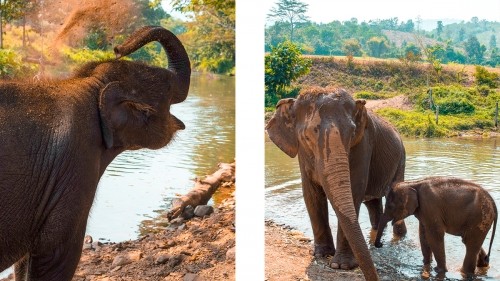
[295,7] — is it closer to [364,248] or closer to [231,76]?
[231,76]

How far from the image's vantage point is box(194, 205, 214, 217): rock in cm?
331

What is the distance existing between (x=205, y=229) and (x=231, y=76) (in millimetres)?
646

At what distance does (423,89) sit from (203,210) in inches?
40.3

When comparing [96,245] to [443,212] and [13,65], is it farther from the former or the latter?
[443,212]

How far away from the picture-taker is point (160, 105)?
2738 millimetres

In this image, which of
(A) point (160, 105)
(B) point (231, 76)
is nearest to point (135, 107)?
(A) point (160, 105)

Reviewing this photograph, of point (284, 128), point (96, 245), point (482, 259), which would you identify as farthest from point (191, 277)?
point (482, 259)

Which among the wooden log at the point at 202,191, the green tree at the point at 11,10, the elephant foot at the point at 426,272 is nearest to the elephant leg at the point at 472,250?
the elephant foot at the point at 426,272

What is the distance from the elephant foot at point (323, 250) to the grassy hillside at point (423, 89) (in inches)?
21.4

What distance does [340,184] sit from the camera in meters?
2.95

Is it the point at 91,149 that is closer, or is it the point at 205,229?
the point at 91,149

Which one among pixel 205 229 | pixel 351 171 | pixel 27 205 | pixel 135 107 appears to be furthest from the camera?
pixel 205 229

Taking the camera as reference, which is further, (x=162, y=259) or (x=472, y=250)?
(x=162, y=259)

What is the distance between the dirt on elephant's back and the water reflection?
0.07m
